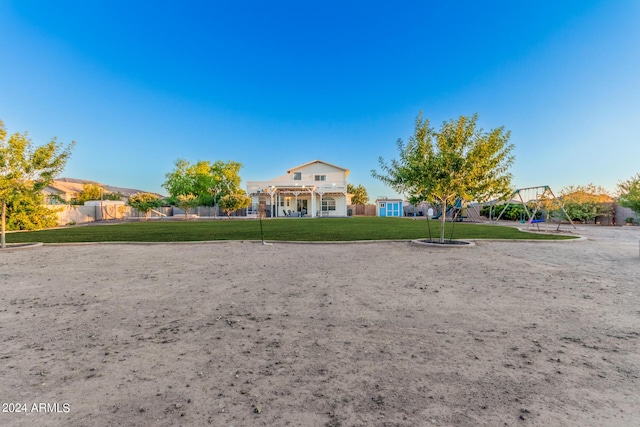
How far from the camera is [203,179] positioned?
43375 mm

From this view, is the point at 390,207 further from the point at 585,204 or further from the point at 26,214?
the point at 26,214

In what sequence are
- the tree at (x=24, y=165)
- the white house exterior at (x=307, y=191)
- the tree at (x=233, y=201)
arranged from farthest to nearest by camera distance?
the white house exterior at (x=307, y=191)
the tree at (x=233, y=201)
the tree at (x=24, y=165)

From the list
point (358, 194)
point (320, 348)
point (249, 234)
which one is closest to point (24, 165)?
point (249, 234)

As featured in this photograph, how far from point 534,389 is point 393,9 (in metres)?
19.0

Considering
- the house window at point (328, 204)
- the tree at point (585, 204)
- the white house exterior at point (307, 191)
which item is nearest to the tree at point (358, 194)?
the white house exterior at point (307, 191)

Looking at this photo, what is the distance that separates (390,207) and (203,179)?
96.1 ft

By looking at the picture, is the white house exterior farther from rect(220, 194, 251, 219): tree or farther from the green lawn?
the green lawn

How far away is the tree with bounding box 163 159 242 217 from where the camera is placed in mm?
42156

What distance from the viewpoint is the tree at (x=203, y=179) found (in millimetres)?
42156

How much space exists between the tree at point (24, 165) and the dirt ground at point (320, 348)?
523cm

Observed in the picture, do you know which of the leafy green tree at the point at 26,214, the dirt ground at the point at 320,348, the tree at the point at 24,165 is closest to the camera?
the dirt ground at the point at 320,348

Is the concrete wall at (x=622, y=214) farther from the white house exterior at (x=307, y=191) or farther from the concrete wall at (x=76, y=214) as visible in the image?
the concrete wall at (x=76, y=214)

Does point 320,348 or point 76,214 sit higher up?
point 76,214

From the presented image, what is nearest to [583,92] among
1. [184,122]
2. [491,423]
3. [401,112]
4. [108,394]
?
[401,112]
